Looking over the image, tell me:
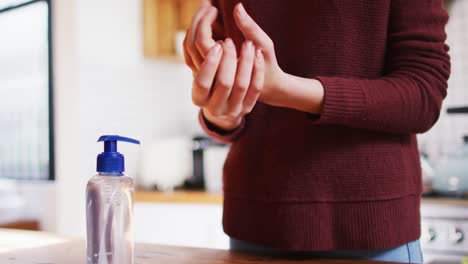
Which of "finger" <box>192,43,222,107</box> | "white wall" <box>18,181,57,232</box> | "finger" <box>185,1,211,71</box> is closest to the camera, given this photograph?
"finger" <box>192,43,222,107</box>

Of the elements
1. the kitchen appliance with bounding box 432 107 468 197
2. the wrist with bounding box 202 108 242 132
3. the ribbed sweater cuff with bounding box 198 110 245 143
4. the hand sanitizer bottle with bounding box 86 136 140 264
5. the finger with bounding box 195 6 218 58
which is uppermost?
the finger with bounding box 195 6 218 58

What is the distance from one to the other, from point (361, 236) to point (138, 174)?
5.74 ft

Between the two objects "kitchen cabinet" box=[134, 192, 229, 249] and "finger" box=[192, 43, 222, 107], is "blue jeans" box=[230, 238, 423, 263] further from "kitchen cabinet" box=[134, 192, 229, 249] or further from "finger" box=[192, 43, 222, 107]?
"kitchen cabinet" box=[134, 192, 229, 249]

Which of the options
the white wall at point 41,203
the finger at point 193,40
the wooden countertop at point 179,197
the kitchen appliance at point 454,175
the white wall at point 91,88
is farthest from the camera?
the white wall at point 41,203

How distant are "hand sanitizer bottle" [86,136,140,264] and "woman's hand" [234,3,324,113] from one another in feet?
0.62

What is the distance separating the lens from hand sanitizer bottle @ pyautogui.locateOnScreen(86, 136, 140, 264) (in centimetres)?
61

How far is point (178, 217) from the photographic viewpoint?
2.05 m

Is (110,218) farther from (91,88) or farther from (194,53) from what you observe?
(91,88)

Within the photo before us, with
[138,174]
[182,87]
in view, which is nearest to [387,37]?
[138,174]

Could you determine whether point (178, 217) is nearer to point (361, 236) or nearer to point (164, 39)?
point (164, 39)

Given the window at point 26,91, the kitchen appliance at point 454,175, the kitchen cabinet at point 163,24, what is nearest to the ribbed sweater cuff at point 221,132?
the kitchen appliance at point 454,175

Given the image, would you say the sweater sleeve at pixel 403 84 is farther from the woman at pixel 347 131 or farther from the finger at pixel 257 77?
the finger at pixel 257 77

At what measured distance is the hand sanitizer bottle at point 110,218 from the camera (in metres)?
0.61

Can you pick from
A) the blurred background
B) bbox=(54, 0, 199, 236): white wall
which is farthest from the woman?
bbox=(54, 0, 199, 236): white wall
